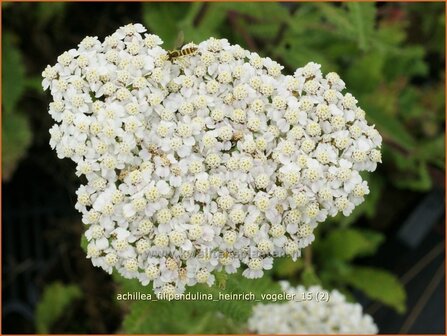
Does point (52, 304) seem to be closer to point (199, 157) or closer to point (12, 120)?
point (12, 120)

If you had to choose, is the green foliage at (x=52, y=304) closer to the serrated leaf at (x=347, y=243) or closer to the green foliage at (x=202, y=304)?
the green foliage at (x=202, y=304)

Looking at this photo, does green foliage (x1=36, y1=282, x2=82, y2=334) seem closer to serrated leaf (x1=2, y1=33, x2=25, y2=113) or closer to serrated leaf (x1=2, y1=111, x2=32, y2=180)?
serrated leaf (x1=2, y1=111, x2=32, y2=180)

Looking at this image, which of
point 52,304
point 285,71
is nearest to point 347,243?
point 285,71

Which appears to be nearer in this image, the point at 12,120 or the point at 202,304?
the point at 202,304

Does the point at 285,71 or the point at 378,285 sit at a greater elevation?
the point at 285,71

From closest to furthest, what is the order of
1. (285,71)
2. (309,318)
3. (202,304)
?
(202,304) → (309,318) → (285,71)
